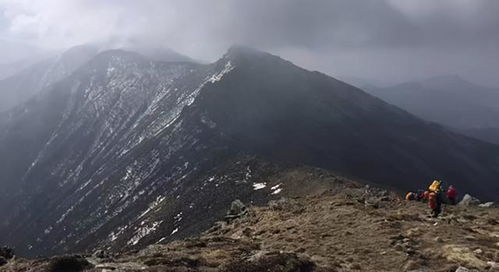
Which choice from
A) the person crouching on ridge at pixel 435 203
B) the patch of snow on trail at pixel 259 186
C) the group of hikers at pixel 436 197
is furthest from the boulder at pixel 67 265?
the patch of snow on trail at pixel 259 186

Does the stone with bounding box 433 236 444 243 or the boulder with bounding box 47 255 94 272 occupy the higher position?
the boulder with bounding box 47 255 94 272

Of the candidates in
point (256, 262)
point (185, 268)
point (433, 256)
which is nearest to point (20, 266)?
point (185, 268)

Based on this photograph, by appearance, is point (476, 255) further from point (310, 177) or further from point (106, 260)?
point (310, 177)

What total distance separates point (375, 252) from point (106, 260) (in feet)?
51.5

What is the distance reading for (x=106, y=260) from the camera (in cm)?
2972

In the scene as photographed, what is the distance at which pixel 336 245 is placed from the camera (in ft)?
112

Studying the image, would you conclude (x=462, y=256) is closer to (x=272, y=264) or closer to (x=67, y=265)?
(x=272, y=264)

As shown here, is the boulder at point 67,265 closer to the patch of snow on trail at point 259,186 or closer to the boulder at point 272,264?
the boulder at point 272,264

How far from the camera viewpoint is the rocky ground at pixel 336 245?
26578 mm

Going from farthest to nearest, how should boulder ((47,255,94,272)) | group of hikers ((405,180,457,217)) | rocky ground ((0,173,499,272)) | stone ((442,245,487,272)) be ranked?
1. group of hikers ((405,180,457,217))
2. stone ((442,245,487,272))
3. rocky ground ((0,173,499,272))
4. boulder ((47,255,94,272))

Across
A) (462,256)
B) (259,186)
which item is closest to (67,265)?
(462,256)

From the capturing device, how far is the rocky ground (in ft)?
87.2

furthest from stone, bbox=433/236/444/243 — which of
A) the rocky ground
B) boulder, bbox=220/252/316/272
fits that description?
boulder, bbox=220/252/316/272

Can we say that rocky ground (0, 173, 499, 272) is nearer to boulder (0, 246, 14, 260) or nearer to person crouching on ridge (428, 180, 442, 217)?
person crouching on ridge (428, 180, 442, 217)
